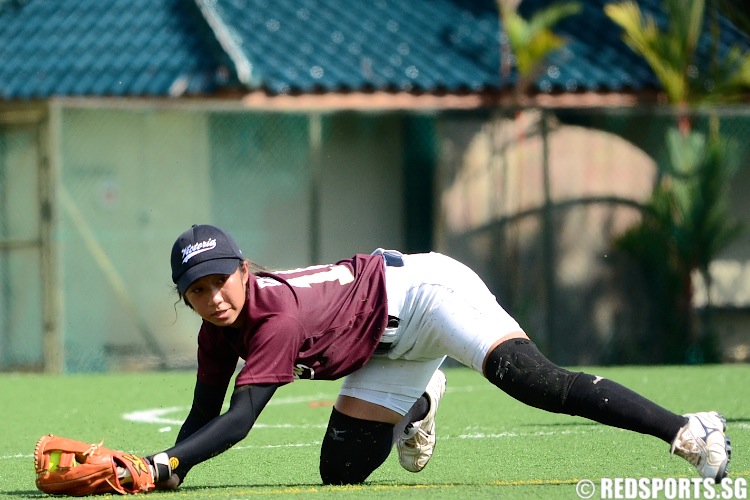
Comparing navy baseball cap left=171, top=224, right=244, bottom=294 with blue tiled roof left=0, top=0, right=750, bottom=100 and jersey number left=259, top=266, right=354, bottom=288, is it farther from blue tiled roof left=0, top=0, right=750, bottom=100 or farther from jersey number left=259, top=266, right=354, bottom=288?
blue tiled roof left=0, top=0, right=750, bottom=100

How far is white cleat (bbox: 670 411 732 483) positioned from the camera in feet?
16.5

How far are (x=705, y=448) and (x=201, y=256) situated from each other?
188 centimetres

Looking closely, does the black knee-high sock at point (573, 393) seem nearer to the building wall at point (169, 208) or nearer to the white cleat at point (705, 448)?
the white cleat at point (705, 448)

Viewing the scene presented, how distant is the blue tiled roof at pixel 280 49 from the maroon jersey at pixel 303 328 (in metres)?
8.49

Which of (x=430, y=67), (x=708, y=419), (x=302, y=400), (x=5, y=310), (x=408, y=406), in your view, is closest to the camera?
(x=708, y=419)

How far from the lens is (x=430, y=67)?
14.8 meters

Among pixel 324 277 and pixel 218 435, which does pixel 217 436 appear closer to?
pixel 218 435

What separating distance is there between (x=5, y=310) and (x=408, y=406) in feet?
24.1

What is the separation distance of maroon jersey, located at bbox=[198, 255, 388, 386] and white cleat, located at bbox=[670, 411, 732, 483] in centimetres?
122

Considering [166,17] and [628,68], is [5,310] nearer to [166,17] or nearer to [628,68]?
[166,17]

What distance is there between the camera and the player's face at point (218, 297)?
511cm

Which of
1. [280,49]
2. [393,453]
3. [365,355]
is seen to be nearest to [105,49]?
[280,49]

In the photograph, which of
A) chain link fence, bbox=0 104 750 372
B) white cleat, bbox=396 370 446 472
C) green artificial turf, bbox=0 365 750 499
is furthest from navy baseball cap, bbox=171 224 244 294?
chain link fence, bbox=0 104 750 372

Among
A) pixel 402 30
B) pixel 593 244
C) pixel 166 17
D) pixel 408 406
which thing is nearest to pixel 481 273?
pixel 593 244
